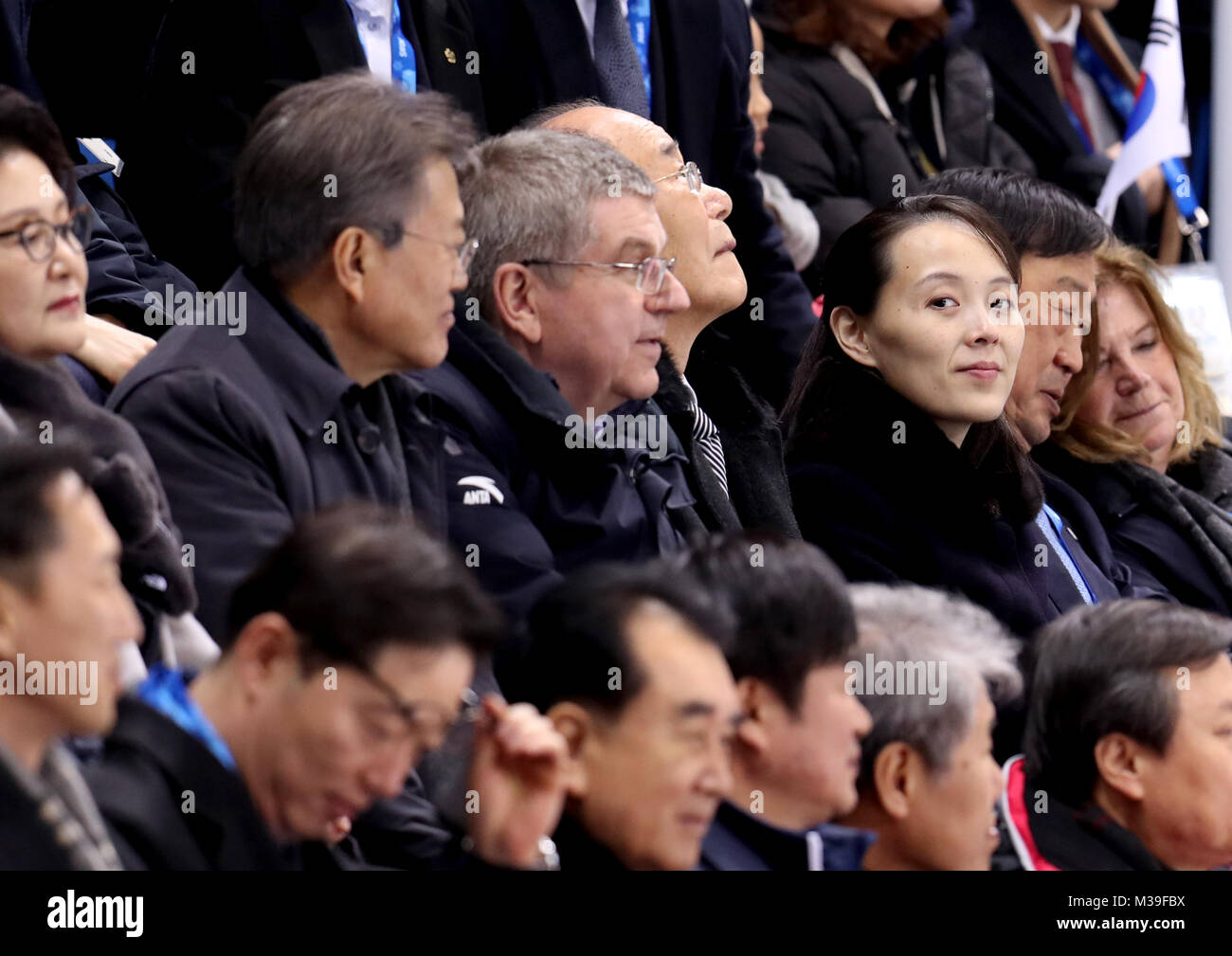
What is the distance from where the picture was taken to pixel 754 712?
258 centimetres

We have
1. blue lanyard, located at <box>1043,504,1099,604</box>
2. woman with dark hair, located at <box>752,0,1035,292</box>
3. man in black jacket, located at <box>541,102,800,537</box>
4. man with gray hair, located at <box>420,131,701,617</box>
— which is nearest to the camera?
man with gray hair, located at <box>420,131,701,617</box>

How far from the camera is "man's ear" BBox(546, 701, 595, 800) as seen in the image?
7.65ft

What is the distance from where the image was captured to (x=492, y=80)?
4277 mm

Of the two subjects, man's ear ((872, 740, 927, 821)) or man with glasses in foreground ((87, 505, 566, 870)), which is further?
man's ear ((872, 740, 927, 821))

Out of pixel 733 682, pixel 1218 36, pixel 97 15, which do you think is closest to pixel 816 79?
pixel 1218 36

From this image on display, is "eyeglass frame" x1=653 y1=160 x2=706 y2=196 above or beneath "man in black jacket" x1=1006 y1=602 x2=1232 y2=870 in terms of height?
above

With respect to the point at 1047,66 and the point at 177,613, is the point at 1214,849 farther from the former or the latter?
the point at 1047,66

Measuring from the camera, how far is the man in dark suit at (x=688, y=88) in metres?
4.23

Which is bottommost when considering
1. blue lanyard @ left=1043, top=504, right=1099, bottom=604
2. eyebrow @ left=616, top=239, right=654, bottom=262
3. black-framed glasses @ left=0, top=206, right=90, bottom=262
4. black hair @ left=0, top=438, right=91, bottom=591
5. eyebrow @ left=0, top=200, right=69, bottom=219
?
blue lanyard @ left=1043, top=504, right=1099, bottom=604

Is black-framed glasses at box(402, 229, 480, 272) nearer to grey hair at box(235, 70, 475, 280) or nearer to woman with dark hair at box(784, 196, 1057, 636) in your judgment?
grey hair at box(235, 70, 475, 280)

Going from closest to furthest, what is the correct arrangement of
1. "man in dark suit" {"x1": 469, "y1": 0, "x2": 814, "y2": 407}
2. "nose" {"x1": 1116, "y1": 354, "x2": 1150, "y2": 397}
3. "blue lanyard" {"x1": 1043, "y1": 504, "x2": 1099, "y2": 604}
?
"blue lanyard" {"x1": 1043, "y1": 504, "x2": 1099, "y2": 604}, "man in dark suit" {"x1": 469, "y1": 0, "x2": 814, "y2": 407}, "nose" {"x1": 1116, "y1": 354, "x2": 1150, "y2": 397}

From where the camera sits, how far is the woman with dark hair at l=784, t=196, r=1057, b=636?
367 centimetres

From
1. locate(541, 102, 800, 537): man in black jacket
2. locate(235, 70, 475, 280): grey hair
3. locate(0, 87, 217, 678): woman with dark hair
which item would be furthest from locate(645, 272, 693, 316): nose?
locate(0, 87, 217, 678): woman with dark hair

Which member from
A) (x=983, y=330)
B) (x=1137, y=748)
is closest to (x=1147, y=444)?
(x=983, y=330)
